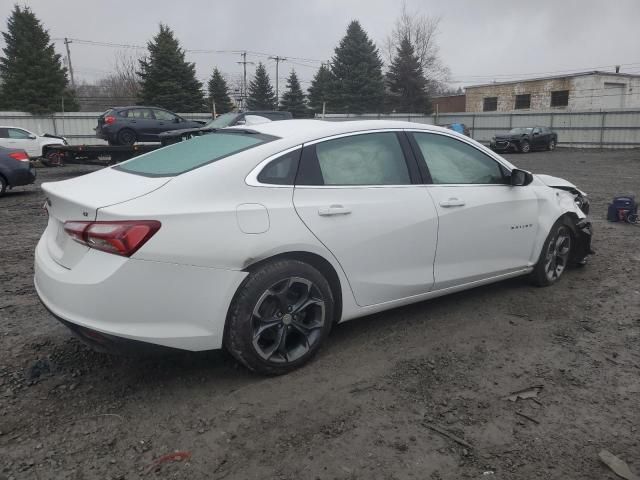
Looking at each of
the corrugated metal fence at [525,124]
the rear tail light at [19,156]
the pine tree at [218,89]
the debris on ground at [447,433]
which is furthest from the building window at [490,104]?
the debris on ground at [447,433]

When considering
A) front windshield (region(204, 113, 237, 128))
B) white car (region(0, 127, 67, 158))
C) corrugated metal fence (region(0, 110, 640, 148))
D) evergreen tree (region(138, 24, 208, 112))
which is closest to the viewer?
front windshield (region(204, 113, 237, 128))

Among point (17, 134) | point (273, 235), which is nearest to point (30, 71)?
point (17, 134)

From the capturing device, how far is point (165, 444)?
97.6 inches

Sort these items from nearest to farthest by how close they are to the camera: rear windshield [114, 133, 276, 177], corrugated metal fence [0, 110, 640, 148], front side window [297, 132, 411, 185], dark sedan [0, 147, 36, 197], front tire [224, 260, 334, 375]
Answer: front tire [224, 260, 334, 375] → rear windshield [114, 133, 276, 177] → front side window [297, 132, 411, 185] → dark sedan [0, 147, 36, 197] → corrugated metal fence [0, 110, 640, 148]

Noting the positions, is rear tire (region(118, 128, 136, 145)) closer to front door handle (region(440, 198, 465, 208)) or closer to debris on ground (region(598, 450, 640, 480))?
front door handle (region(440, 198, 465, 208))

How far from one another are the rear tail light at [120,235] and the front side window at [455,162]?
2.13 meters

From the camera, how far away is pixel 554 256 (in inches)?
189

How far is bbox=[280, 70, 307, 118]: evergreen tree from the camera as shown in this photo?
1768 inches

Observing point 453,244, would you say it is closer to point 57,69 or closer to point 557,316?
point 557,316

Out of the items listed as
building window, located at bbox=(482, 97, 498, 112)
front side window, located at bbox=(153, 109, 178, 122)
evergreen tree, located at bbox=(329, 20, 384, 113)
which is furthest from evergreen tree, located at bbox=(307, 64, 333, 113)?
front side window, located at bbox=(153, 109, 178, 122)

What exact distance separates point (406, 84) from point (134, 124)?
29.6m

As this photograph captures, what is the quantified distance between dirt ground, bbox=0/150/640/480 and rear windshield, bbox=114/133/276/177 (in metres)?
1.25

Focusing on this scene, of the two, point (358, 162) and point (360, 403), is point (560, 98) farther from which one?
point (360, 403)

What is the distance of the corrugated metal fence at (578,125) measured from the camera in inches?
1093
